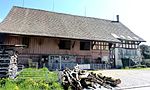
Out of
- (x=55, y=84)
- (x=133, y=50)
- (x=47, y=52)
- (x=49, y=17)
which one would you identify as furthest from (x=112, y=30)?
(x=55, y=84)

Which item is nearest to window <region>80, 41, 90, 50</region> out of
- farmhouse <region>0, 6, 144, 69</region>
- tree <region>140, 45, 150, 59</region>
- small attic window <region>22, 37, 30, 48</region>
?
farmhouse <region>0, 6, 144, 69</region>

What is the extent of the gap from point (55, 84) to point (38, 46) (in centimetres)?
1332

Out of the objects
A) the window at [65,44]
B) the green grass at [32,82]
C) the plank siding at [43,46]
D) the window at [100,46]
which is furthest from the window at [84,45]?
the green grass at [32,82]

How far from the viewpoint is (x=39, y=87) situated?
14.0m

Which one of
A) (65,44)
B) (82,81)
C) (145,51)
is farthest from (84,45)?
(145,51)

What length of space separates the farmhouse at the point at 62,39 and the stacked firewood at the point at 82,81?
872cm

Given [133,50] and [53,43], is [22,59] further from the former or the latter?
[133,50]

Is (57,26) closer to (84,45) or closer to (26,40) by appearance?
(84,45)

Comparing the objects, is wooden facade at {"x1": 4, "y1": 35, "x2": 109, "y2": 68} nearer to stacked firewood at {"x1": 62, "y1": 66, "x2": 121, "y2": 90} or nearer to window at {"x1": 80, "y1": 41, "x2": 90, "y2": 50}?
window at {"x1": 80, "y1": 41, "x2": 90, "y2": 50}

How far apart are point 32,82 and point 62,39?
592 inches

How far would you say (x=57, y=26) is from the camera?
99.8 ft

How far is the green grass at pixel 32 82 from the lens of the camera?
13234mm

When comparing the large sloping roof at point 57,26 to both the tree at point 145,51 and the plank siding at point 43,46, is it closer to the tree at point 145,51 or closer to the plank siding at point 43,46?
the plank siding at point 43,46

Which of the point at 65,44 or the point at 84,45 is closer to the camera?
the point at 65,44
